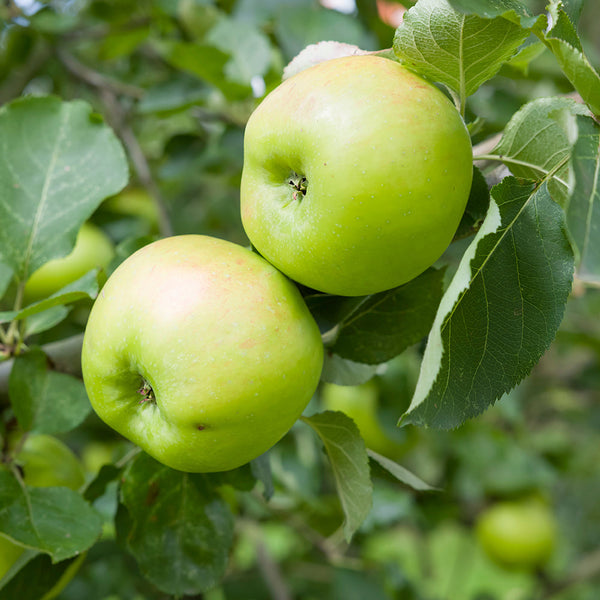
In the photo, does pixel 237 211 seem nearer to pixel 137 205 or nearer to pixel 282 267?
pixel 137 205

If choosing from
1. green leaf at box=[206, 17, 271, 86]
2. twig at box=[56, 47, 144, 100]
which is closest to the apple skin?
green leaf at box=[206, 17, 271, 86]

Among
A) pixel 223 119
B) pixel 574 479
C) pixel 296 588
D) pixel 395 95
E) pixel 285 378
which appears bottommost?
pixel 574 479

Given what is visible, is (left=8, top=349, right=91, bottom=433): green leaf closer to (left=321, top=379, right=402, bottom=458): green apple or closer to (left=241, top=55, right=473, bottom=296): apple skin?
(left=241, top=55, right=473, bottom=296): apple skin

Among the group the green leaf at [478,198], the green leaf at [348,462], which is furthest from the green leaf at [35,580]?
the green leaf at [478,198]

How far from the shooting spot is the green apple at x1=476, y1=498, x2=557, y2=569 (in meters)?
1.76

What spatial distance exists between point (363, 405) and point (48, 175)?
0.96m

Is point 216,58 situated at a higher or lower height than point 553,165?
→ lower

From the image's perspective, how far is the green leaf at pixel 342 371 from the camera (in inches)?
24.9

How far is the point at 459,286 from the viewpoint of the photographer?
1.36 ft

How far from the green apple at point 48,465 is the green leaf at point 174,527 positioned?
0.17 metres

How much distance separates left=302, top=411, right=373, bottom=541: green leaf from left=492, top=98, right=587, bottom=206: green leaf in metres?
0.26

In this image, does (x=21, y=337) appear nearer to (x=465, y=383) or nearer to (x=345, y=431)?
(x=345, y=431)

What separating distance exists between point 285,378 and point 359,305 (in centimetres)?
15

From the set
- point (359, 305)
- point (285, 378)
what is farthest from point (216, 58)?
point (285, 378)
